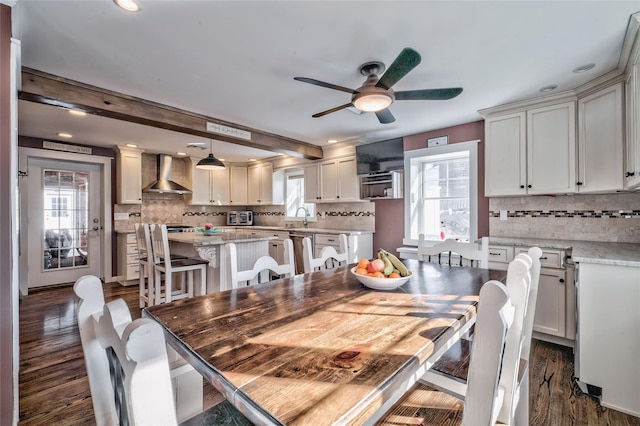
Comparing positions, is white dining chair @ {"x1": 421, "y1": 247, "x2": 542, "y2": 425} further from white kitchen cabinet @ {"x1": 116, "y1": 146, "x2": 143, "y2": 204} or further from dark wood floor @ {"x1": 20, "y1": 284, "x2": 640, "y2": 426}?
white kitchen cabinet @ {"x1": 116, "y1": 146, "x2": 143, "y2": 204}

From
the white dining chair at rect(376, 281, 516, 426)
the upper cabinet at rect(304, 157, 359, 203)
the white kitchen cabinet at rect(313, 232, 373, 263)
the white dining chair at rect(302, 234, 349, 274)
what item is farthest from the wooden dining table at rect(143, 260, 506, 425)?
the upper cabinet at rect(304, 157, 359, 203)

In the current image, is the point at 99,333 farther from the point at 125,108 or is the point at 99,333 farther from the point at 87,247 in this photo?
the point at 87,247

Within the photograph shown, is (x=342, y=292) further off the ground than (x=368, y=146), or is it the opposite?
(x=368, y=146)

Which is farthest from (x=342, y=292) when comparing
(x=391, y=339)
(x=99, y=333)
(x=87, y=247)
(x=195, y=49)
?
(x=87, y=247)

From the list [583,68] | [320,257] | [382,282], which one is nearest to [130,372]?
[382,282]

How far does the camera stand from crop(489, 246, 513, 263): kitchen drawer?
9.43 ft

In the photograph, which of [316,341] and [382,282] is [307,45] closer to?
[382,282]

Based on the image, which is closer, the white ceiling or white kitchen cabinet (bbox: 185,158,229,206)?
the white ceiling

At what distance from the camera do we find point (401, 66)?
1703mm

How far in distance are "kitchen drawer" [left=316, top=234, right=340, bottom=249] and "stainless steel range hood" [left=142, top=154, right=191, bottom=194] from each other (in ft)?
9.38

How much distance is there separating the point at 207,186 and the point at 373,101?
4941 mm

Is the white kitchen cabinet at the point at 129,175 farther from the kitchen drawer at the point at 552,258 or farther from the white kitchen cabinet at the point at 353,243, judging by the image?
the kitchen drawer at the point at 552,258

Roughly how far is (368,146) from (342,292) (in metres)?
3.44

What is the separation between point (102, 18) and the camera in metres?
1.83
